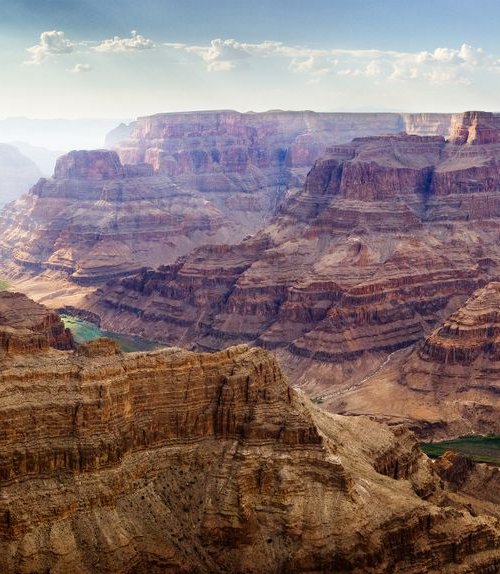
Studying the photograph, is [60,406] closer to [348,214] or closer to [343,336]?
[343,336]

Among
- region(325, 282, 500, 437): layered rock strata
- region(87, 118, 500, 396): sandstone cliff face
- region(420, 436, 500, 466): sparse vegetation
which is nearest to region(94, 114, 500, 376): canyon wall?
region(87, 118, 500, 396): sandstone cliff face

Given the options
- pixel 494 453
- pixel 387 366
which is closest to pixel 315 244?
pixel 387 366

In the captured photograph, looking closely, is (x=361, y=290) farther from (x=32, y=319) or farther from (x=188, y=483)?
(x=188, y=483)

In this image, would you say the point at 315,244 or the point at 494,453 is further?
the point at 315,244

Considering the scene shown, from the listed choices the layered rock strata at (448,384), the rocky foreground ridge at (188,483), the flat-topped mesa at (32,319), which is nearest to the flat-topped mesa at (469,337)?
the layered rock strata at (448,384)

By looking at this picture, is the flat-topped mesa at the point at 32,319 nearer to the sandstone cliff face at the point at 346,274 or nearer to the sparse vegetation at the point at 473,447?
the sandstone cliff face at the point at 346,274

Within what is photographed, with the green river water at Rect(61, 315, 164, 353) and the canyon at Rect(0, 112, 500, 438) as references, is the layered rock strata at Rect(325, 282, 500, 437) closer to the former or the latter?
the canyon at Rect(0, 112, 500, 438)

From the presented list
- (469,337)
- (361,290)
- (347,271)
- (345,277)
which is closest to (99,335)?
(345,277)
